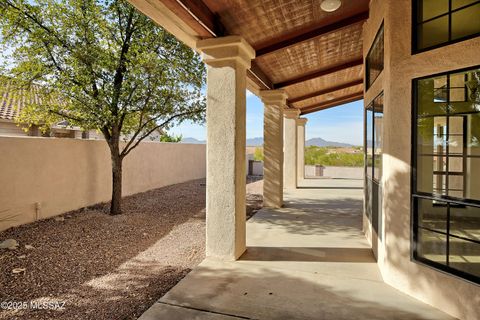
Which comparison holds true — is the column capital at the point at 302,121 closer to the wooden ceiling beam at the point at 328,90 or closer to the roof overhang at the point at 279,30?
the wooden ceiling beam at the point at 328,90

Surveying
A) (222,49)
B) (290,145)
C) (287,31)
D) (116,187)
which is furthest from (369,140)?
(290,145)

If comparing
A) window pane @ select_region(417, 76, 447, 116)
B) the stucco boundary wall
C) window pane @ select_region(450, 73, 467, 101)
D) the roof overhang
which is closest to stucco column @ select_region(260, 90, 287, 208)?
the roof overhang

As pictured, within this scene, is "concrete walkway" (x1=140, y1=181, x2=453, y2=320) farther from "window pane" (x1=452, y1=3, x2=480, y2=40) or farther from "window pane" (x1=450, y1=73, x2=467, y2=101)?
"window pane" (x1=452, y1=3, x2=480, y2=40)

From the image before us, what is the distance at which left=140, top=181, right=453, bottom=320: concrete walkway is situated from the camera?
3.14 m

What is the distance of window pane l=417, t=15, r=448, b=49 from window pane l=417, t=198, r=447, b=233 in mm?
1771

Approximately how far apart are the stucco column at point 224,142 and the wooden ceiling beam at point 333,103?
32.1ft

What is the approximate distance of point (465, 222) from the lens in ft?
10.3

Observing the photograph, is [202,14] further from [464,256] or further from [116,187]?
[116,187]

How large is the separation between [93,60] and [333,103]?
10.4 metres

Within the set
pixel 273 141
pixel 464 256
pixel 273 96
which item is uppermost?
pixel 273 96

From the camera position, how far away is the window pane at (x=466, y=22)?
298 centimetres

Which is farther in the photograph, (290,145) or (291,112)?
(290,145)

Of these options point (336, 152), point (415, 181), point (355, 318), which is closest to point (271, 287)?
point (355, 318)

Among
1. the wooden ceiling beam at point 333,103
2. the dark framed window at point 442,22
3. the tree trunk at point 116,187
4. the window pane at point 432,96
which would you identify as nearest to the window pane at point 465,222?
the window pane at point 432,96
